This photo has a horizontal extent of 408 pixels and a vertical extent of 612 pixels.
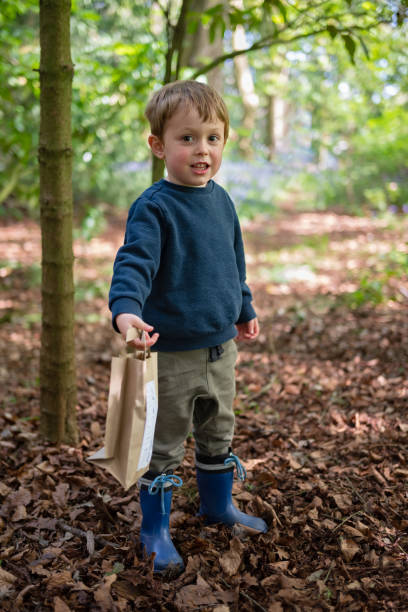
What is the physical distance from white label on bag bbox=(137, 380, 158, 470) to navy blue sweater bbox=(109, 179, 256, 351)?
31cm

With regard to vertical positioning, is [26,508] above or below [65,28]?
below

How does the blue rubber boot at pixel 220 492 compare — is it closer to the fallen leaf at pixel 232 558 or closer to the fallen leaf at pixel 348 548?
the fallen leaf at pixel 232 558

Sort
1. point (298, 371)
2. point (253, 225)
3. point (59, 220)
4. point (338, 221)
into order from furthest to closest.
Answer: point (253, 225) → point (338, 221) → point (298, 371) → point (59, 220)

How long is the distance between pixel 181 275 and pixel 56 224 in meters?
0.93

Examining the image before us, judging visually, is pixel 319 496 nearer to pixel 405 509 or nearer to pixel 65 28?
pixel 405 509

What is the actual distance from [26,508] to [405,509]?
1667 millimetres

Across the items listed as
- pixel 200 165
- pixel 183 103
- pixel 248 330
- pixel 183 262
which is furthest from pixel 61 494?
pixel 183 103

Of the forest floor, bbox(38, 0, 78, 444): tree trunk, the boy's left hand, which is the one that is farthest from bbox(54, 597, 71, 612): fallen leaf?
the boy's left hand

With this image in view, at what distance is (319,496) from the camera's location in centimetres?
240

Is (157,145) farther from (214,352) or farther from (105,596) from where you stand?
(105,596)

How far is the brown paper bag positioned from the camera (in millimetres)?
1641

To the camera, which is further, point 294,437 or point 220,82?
point 220,82

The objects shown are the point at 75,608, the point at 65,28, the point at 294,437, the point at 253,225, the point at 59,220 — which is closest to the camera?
the point at 75,608

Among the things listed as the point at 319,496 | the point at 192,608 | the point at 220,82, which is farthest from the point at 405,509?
the point at 220,82
